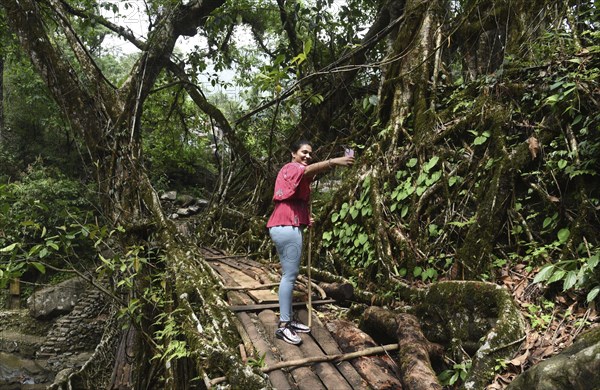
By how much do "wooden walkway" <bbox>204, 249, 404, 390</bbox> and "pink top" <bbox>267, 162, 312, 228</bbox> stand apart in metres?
0.97

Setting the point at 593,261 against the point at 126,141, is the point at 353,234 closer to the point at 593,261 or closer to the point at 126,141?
the point at 593,261

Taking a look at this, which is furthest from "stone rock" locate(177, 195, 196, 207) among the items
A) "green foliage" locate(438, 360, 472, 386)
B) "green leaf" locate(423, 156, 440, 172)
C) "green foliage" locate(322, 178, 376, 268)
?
"green foliage" locate(438, 360, 472, 386)

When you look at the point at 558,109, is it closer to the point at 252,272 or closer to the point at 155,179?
the point at 252,272

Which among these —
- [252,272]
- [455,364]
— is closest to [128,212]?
[252,272]

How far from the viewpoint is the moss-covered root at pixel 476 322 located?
2.77 meters

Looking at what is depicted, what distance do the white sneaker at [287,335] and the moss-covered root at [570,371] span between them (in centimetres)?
166

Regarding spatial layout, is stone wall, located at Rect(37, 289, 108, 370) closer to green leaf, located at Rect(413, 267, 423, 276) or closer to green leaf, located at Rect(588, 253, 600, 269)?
green leaf, located at Rect(413, 267, 423, 276)

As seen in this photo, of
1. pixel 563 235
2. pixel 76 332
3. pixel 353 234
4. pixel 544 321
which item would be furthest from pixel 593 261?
pixel 76 332

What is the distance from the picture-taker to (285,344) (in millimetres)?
3438

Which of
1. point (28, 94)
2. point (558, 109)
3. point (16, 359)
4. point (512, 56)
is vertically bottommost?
point (16, 359)

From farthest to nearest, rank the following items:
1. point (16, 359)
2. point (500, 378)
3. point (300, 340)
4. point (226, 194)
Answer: point (16, 359), point (226, 194), point (300, 340), point (500, 378)

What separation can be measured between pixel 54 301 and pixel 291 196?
41.2 ft

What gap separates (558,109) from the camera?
393 centimetres

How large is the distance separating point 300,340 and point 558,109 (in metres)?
3.22
